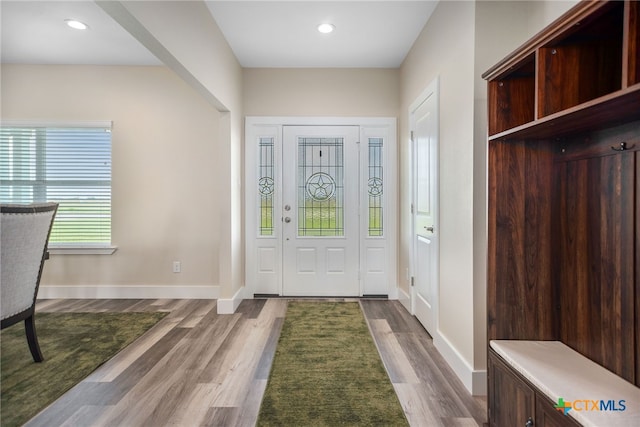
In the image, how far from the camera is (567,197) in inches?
58.0

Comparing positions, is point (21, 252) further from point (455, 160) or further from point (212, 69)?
point (455, 160)

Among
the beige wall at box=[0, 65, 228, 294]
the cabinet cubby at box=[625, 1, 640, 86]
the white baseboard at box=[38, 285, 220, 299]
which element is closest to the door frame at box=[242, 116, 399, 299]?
the beige wall at box=[0, 65, 228, 294]

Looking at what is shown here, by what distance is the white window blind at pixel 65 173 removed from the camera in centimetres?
370

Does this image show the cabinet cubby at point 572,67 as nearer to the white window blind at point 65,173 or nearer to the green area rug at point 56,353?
the green area rug at point 56,353

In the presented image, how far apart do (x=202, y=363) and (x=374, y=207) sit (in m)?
2.49

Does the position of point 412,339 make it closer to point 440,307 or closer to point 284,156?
point 440,307

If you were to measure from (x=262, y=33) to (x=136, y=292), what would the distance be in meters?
3.27

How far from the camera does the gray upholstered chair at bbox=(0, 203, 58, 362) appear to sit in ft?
6.16

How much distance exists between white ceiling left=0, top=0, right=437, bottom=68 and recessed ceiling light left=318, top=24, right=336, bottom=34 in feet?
0.16

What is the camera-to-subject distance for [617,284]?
1255 mm

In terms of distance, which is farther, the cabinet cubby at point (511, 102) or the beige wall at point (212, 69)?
the beige wall at point (212, 69)

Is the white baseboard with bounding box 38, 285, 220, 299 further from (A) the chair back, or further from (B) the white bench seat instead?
(B) the white bench seat

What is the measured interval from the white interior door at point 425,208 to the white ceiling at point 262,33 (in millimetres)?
738

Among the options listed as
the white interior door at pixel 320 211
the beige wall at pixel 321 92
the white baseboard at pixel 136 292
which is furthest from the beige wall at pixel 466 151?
the white baseboard at pixel 136 292
